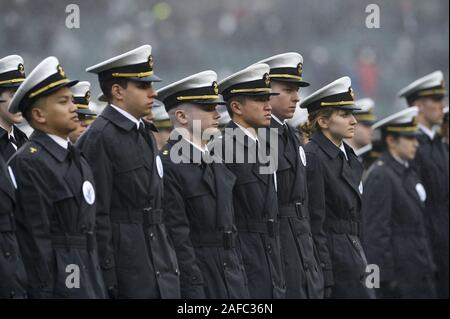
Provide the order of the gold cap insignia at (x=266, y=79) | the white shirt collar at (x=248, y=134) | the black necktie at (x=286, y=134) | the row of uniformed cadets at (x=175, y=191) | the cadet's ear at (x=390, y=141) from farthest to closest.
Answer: the cadet's ear at (x=390, y=141), the black necktie at (x=286, y=134), the gold cap insignia at (x=266, y=79), the white shirt collar at (x=248, y=134), the row of uniformed cadets at (x=175, y=191)

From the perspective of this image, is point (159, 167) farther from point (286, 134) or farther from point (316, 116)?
point (316, 116)

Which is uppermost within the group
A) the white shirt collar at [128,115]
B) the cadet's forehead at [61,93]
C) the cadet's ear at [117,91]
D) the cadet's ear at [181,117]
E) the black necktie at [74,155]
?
the cadet's forehead at [61,93]

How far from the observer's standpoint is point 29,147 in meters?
8.26

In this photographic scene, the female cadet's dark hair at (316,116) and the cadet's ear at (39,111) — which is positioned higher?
the cadet's ear at (39,111)

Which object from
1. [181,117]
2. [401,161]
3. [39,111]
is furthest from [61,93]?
[401,161]

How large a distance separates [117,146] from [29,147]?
712mm

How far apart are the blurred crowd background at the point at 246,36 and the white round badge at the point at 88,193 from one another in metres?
9.60

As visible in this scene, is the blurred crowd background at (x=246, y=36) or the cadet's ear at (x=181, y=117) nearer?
the cadet's ear at (x=181, y=117)

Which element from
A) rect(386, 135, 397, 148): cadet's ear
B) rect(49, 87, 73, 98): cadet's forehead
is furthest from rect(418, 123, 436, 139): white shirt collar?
rect(49, 87, 73, 98): cadet's forehead

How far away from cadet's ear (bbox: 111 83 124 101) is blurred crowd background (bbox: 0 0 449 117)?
348 inches

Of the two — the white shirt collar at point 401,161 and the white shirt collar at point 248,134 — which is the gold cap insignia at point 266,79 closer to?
the white shirt collar at point 248,134

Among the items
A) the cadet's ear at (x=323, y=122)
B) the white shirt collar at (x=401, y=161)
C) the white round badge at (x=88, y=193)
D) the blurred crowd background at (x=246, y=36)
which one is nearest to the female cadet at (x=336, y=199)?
the cadet's ear at (x=323, y=122)

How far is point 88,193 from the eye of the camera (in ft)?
27.2

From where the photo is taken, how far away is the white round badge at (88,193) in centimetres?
827
